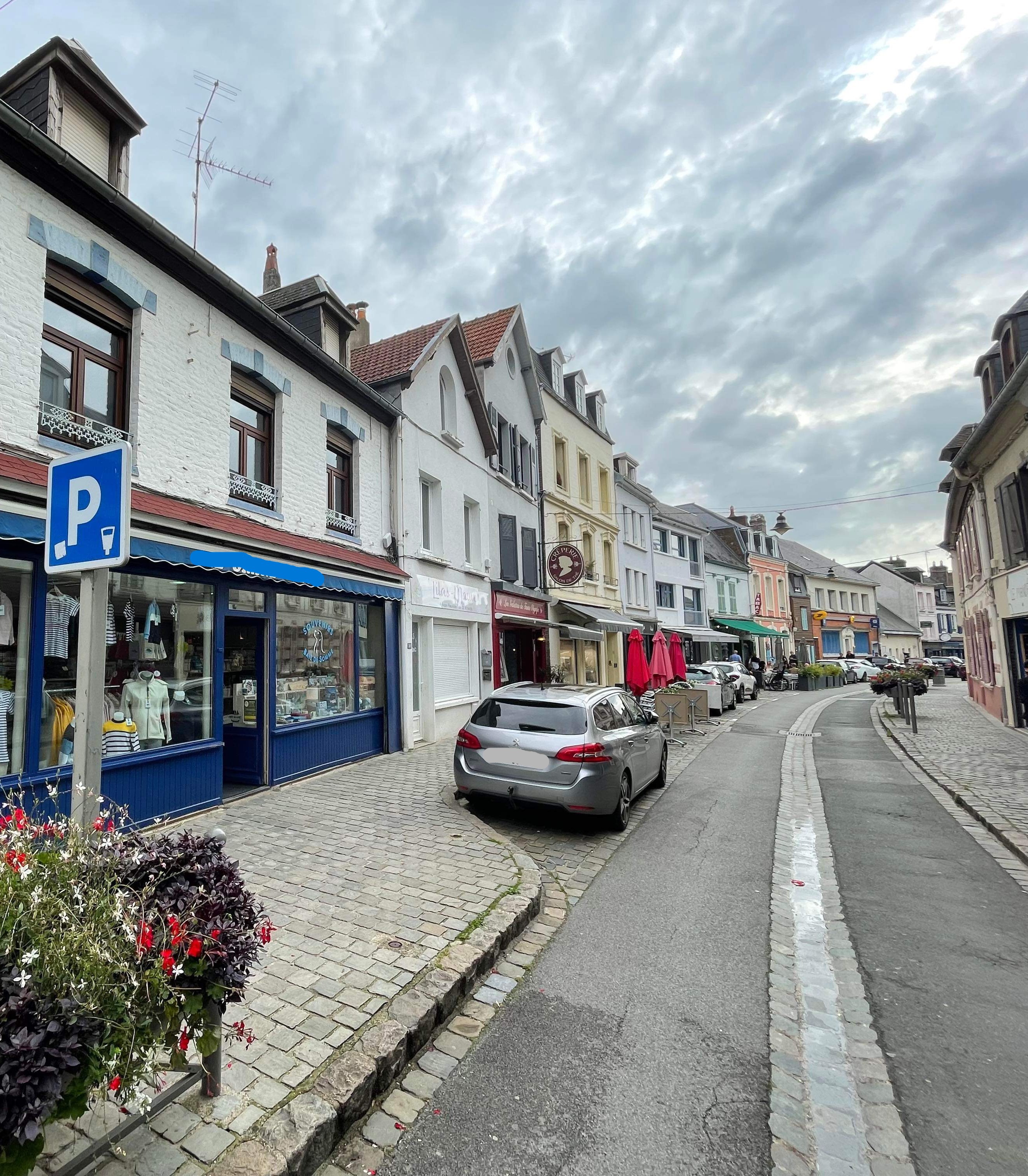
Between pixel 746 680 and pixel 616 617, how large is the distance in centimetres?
728

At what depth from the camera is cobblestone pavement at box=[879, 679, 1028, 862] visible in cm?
726

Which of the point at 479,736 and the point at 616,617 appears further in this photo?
the point at 616,617

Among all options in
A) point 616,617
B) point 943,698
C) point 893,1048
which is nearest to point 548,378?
point 616,617

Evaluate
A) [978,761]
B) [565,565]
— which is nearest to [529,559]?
[565,565]

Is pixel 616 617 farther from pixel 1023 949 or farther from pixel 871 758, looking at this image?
pixel 1023 949

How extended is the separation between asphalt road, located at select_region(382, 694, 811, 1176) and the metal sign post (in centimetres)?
196

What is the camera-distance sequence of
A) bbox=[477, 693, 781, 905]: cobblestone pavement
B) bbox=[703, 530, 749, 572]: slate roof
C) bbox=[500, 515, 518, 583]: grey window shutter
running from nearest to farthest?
bbox=[477, 693, 781, 905]: cobblestone pavement → bbox=[500, 515, 518, 583]: grey window shutter → bbox=[703, 530, 749, 572]: slate roof

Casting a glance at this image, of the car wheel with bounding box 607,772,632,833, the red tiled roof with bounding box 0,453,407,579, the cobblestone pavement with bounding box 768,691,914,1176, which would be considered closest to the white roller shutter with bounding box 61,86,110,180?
the red tiled roof with bounding box 0,453,407,579

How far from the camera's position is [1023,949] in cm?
429

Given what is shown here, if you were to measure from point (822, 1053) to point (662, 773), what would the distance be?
618 centimetres

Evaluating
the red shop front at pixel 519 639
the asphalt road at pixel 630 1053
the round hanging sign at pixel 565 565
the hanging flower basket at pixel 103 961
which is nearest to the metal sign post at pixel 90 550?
the hanging flower basket at pixel 103 961

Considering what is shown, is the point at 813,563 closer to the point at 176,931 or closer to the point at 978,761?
the point at 978,761

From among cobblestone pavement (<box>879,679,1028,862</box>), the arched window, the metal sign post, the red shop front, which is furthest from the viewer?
the red shop front

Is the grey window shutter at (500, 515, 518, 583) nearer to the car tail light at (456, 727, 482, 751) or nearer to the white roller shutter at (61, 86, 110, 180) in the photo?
the car tail light at (456, 727, 482, 751)
